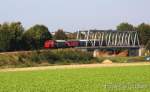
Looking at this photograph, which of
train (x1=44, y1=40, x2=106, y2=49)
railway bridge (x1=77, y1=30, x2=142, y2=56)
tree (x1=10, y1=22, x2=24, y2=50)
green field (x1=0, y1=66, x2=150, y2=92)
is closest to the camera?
green field (x1=0, y1=66, x2=150, y2=92)

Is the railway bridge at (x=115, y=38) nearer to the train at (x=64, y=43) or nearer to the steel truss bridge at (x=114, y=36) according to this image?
the steel truss bridge at (x=114, y=36)

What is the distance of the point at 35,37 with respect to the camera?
127 meters

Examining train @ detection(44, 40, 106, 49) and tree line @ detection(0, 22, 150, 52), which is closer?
tree line @ detection(0, 22, 150, 52)

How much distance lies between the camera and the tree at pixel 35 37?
118m

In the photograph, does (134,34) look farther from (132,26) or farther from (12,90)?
(12,90)

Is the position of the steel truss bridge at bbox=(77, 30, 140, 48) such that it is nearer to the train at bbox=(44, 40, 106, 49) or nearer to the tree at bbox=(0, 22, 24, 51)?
the train at bbox=(44, 40, 106, 49)

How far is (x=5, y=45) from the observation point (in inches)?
4259

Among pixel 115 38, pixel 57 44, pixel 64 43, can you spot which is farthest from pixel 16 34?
pixel 115 38

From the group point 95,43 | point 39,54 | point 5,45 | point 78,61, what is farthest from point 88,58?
point 95,43

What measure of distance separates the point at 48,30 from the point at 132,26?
66.6 metres

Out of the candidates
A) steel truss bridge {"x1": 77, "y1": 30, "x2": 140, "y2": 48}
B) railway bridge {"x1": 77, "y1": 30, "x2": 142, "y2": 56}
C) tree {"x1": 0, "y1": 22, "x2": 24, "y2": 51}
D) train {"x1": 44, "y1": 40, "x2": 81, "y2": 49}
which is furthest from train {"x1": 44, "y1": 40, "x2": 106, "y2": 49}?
steel truss bridge {"x1": 77, "y1": 30, "x2": 140, "y2": 48}

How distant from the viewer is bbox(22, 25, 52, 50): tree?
11793cm

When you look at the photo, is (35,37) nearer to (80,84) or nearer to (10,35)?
(10,35)

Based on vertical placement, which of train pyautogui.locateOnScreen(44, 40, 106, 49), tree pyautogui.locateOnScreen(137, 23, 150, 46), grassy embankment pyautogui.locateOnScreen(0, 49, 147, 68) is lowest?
Answer: grassy embankment pyautogui.locateOnScreen(0, 49, 147, 68)
